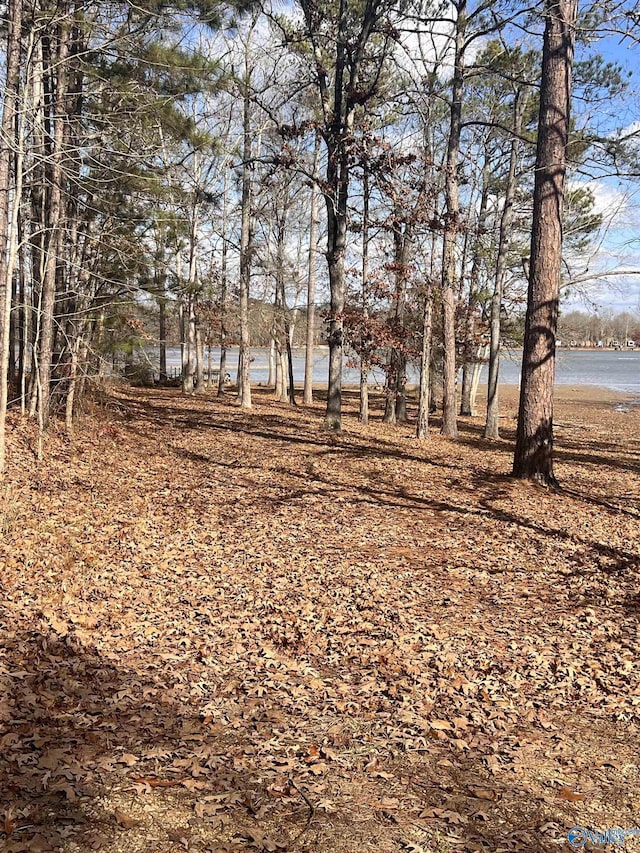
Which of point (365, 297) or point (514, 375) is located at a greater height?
point (365, 297)

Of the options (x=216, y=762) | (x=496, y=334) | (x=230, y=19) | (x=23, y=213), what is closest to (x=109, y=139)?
(x=23, y=213)

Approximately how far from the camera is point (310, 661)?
15.9ft

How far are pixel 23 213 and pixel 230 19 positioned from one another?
5249 mm

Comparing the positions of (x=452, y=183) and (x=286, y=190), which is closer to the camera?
(x=452, y=183)

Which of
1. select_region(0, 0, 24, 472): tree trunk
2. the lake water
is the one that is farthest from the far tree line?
the lake water

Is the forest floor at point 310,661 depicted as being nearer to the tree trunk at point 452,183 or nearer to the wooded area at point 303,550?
the wooded area at point 303,550

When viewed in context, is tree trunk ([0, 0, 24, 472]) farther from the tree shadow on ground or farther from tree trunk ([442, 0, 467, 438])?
tree trunk ([442, 0, 467, 438])

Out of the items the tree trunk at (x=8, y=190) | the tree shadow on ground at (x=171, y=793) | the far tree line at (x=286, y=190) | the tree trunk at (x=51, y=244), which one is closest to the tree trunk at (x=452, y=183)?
the far tree line at (x=286, y=190)

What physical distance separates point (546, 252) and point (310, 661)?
7.04m

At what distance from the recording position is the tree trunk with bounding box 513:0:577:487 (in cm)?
905

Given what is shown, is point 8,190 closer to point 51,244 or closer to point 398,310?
point 51,244

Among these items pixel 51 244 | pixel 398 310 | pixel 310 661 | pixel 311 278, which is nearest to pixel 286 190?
pixel 311 278

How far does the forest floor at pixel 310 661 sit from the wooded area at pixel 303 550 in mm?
24

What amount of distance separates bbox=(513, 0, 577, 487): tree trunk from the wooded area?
0.14 feet
